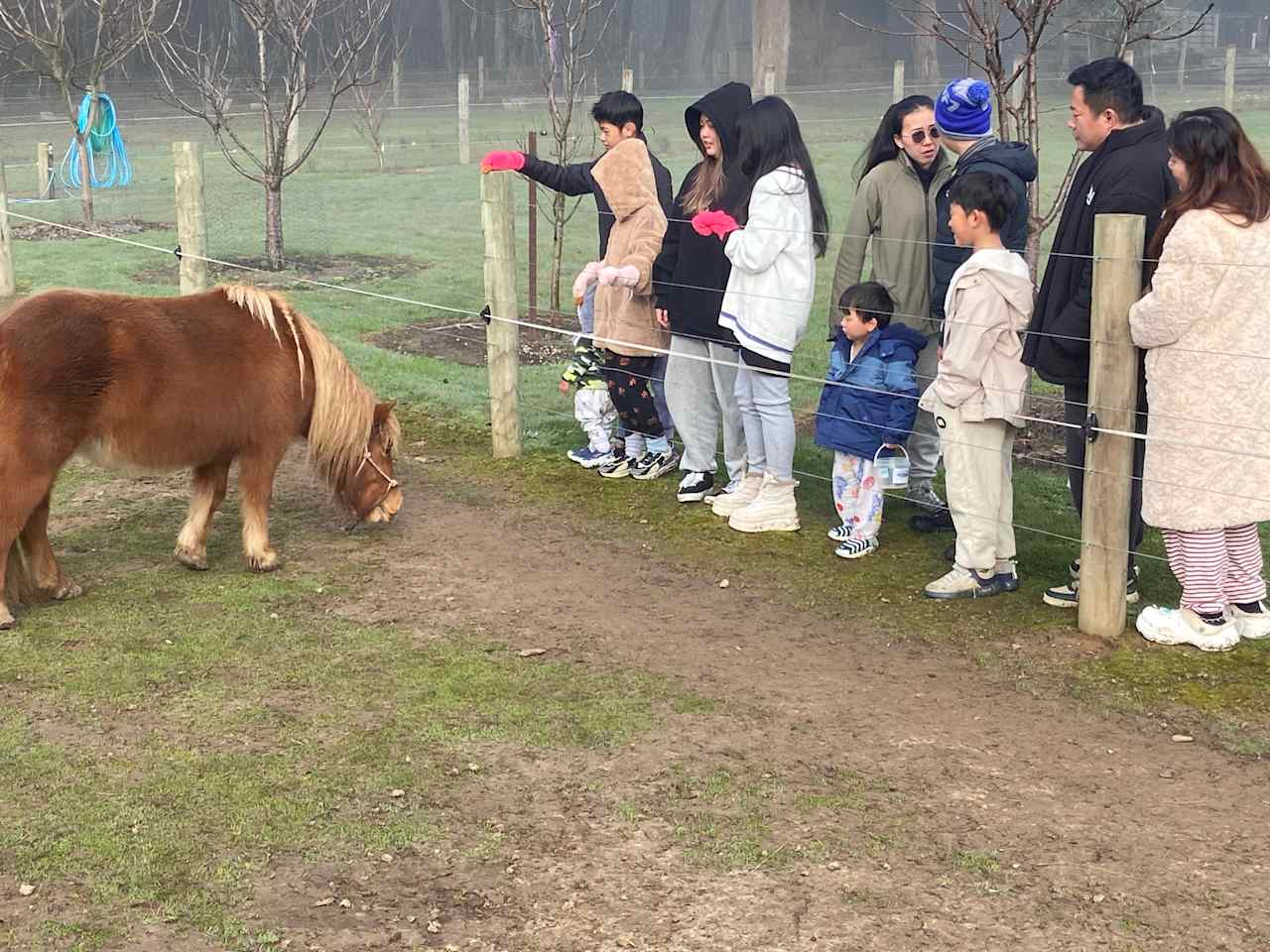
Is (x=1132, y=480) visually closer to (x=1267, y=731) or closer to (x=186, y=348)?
(x=1267, y=731)

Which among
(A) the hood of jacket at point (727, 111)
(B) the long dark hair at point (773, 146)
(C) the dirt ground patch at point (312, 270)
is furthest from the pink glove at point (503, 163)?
(C) the dirt ground patch at point (312, 270)

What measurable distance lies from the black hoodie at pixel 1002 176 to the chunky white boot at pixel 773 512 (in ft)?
3.44

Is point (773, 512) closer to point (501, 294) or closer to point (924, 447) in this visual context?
point (924, 447)

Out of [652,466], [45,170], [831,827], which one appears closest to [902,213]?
[652,466]

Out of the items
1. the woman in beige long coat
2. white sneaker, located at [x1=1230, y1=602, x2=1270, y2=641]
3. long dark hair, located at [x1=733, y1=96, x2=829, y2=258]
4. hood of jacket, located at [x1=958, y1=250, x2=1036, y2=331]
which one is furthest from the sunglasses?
white sneaker, located at [x1=1230, y1=602, x2=1270, y2=641]

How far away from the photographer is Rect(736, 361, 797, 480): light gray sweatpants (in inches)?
220

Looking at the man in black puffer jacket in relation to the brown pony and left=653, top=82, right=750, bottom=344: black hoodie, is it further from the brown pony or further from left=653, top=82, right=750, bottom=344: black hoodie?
the brown pony

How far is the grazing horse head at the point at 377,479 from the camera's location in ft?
18.5

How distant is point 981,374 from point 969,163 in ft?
2.75

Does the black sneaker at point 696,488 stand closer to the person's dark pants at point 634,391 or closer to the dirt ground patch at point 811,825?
the person's dark pants at point 634,391

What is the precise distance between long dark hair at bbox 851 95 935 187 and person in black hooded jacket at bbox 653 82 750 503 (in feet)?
1.74

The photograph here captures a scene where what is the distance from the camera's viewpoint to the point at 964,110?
5180mm

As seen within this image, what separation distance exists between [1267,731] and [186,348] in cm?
376

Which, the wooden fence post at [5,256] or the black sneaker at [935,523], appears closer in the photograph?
the black sneaker at [935,523]
